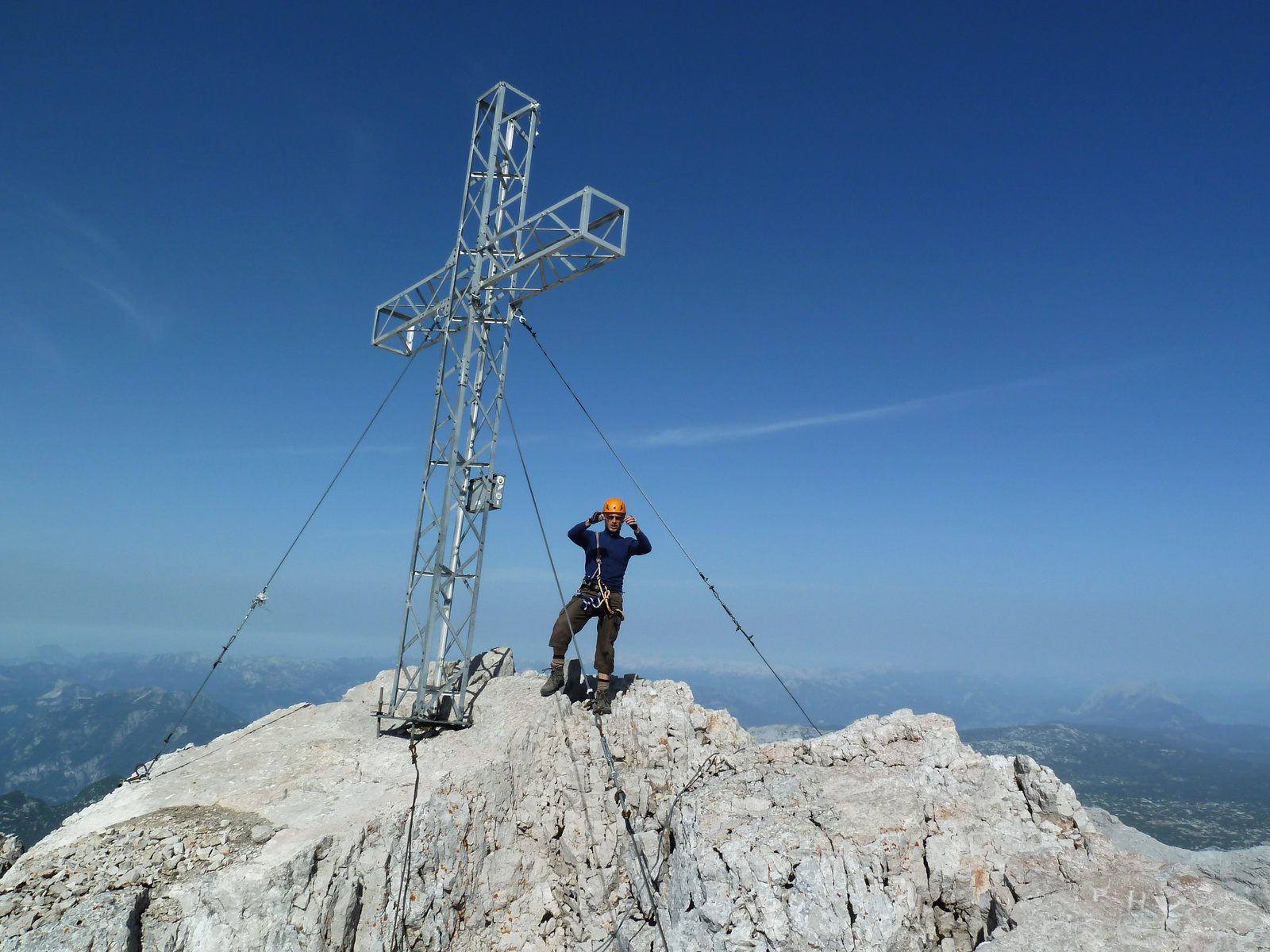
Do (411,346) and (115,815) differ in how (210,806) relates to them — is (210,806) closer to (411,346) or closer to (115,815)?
(115,815)

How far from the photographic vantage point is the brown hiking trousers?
1252 centimetres

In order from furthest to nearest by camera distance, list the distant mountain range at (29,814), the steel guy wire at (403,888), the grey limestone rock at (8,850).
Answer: the distant mountain range at (29,814) < the steel guy wire at (403,888) < the grey limestone rock at (8,850)

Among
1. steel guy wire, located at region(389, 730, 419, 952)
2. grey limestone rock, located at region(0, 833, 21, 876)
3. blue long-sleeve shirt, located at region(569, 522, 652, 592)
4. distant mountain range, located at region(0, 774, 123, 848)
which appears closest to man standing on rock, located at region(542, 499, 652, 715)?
blue long-sleeve shirt, located at region(569, 522, 652, 592)

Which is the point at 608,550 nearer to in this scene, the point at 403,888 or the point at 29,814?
the point at 403,888

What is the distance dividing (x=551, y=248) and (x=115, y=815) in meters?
12.0

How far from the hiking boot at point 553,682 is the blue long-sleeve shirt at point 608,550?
2054mm

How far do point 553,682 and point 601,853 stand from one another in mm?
3389

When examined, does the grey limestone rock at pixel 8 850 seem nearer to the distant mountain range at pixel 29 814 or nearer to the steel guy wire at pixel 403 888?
the steel guy wire at pixel 403 888

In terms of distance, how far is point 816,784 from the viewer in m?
10.2

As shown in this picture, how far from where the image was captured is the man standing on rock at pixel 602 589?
12.6 metres

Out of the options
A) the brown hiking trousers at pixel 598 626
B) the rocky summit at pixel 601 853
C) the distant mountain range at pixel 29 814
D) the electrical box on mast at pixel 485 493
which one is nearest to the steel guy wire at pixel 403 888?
the rocky summit at pixel 601 853

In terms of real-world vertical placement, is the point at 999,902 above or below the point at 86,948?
above

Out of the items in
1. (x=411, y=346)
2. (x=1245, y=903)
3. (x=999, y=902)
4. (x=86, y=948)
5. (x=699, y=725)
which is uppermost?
(x=411, y=346)

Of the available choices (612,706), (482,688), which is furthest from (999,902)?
(482,688)
